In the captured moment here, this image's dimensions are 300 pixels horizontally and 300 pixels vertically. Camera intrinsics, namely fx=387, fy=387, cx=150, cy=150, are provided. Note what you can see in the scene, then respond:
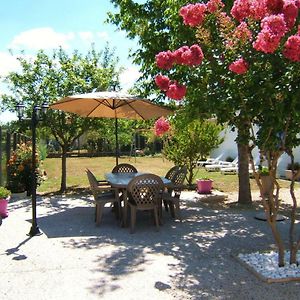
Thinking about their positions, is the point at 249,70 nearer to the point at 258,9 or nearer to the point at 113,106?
the point at 258,9

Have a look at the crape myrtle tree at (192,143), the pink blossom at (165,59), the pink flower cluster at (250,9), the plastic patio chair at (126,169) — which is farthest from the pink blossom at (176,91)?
the crape myrtle tree at (192,143)

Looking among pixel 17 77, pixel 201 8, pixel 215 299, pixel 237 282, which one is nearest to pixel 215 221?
pixel 237 282

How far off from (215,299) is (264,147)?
171 cm

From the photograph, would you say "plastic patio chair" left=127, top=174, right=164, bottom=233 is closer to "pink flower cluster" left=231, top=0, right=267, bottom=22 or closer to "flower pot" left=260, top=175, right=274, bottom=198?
"flower pot" left=260, top=175, right=274, bottom=198

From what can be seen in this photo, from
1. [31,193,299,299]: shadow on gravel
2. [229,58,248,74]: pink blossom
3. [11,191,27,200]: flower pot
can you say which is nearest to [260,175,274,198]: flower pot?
[31,193,299,299]: shadow on gravel

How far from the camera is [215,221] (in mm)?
7582

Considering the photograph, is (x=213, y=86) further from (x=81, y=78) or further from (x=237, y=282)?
(x=81, y=78)

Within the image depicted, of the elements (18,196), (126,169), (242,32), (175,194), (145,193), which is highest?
(242,32)

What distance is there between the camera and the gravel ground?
403 cm

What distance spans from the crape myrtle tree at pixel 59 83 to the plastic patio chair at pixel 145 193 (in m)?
5.58

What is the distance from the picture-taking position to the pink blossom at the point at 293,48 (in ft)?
11.8

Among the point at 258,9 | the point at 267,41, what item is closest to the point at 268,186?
the point at 258,9

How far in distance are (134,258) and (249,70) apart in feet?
9.18

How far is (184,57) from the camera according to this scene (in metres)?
4.09
